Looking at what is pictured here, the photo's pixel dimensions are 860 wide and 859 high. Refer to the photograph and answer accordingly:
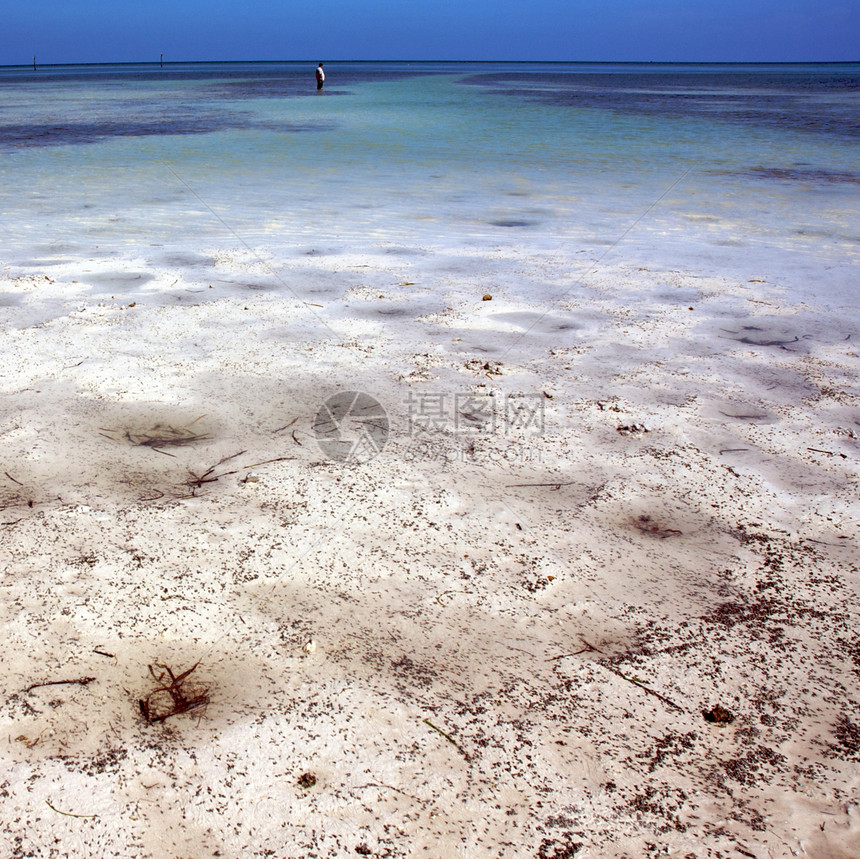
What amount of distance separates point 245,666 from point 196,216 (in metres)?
6.37

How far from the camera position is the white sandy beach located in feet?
5.08

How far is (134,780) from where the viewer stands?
1.57 metres

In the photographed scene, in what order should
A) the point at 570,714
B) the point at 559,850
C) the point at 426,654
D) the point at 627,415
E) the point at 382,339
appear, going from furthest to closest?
the point at 382,339 < the point at 627,415 < the point at 426,654 < the point at 570,714 < the point at 559,850

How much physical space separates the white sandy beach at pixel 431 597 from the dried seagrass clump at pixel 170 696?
0.02m

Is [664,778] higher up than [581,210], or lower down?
Answer: lower down

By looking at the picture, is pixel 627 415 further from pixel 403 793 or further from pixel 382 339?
pixel 403 793

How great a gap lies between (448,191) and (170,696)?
329 inches

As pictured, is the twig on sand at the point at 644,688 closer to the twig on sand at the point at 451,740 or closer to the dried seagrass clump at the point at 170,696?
the twig on sand at the point at 451,740

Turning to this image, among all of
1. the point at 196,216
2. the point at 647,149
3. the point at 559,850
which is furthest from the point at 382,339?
the point at 647,149

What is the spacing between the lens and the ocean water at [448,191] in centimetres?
613

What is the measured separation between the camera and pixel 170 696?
178 centimetres

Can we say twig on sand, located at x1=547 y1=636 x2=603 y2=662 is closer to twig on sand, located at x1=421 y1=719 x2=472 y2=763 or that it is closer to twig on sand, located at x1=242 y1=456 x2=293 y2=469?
twig on sand, located at x1=421 y1=719 x2=472 y2=763

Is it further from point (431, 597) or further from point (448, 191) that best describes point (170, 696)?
point (448, 191)

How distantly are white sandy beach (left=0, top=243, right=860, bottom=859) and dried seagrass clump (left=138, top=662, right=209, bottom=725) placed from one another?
0.06ft
